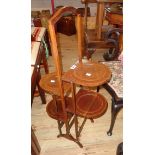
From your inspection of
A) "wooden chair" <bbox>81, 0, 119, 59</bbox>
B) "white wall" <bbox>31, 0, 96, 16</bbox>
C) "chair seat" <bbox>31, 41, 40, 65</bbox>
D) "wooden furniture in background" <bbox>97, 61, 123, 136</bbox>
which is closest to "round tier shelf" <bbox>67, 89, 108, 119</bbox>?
"wooden furniture in background" <bbox>97, 61, 123, 136</bbox>

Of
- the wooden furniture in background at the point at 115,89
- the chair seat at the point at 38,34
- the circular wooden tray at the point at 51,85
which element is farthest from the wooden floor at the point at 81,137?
the chair seat at the point at 38,34

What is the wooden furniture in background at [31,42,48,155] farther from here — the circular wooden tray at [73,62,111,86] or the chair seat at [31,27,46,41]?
the circular wooden tray at [73,62,111,86]

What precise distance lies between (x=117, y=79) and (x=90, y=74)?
697 millimetres

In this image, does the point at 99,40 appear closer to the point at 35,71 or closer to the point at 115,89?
the point at 115,89

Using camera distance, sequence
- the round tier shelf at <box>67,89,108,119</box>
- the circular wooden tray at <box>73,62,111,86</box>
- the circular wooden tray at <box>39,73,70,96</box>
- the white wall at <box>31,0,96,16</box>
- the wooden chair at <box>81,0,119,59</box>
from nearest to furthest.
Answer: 1. the circular wooden tray at <box>73,62,111,86</box>
2. the circular wooden tray at <box>39,73,70,96</box>
3. the round tier shelf at <box>67,89,108,119</box>
4. the wooden chair at <box>81,0,119,59</box>
5. the white wall at <box>31,0,96,16</box>

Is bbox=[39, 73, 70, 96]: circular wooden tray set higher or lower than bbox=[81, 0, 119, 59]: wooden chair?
lower

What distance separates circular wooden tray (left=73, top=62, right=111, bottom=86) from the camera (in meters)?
1.57

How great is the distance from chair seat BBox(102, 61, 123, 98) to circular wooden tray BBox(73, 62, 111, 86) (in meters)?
0.49

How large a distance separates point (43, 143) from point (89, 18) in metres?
2.45

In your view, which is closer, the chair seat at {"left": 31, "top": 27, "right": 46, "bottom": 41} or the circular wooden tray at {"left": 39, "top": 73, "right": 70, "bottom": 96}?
the circular wooden tray at {"left": 39, "top": 73, "right": 70, "bottom": 96}

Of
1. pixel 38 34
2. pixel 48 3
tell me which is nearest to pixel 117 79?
pixel 38 34

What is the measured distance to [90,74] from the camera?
64.7 inches

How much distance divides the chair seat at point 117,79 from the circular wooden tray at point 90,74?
1.61 feet

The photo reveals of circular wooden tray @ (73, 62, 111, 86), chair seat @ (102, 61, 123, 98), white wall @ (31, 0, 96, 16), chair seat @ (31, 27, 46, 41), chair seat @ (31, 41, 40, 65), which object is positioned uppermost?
white wall @ (31, 0, 96, 16)
